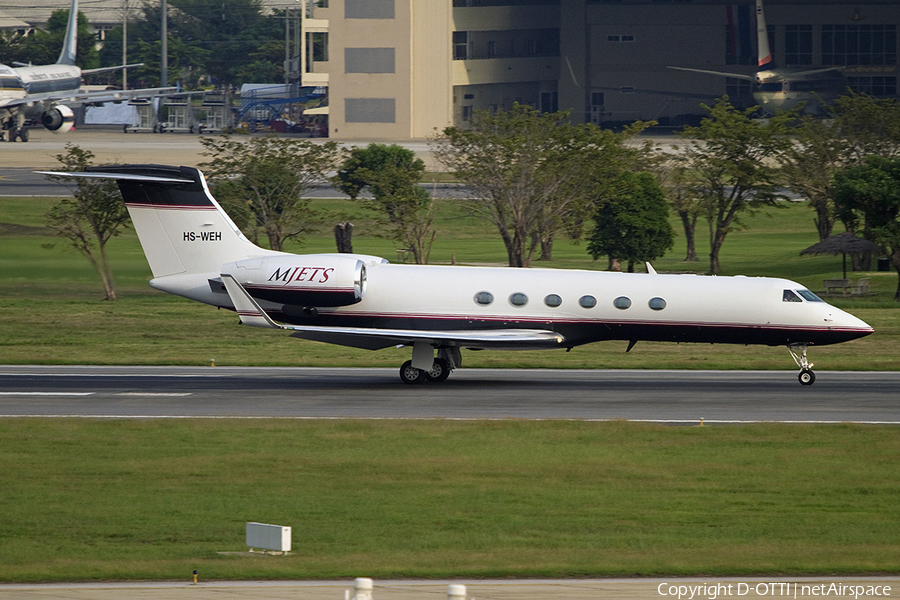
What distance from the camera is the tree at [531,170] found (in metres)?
49.2

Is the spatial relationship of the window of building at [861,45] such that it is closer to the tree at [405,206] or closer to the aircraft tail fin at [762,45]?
the aircraft tail fin at [762,45]

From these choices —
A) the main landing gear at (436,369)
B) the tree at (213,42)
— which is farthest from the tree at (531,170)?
the tree at (213,42)

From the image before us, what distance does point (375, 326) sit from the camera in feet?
95.3

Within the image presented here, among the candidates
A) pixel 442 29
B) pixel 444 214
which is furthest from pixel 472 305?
pixel 442 29

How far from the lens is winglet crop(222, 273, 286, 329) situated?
90.0 ft

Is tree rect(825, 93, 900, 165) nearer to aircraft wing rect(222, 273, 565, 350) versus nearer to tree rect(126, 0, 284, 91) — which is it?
aircraft wing rect(222, 273, 565, 350)

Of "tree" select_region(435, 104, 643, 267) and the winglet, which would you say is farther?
"tree" select_region(435, 104, 643, 267)

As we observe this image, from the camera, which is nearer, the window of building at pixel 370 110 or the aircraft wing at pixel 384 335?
the aircraft wing at pixel 384 335

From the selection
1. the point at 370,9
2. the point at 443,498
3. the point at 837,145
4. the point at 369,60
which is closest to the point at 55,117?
the point at 369,60

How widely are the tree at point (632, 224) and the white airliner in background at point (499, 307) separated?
945 inches

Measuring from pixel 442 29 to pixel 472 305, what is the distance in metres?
95.9

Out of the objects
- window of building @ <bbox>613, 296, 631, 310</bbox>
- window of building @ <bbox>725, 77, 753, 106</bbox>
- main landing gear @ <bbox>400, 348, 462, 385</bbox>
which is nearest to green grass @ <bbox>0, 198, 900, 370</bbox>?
main landing gear @ <bbox>400, 348, 462, 385</bbox>

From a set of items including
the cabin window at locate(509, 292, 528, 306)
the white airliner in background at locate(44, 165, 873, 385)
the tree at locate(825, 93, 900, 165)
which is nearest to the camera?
the white airliner in background at locate(44, 165, 873, 385)

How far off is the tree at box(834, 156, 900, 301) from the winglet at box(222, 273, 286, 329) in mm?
30369
